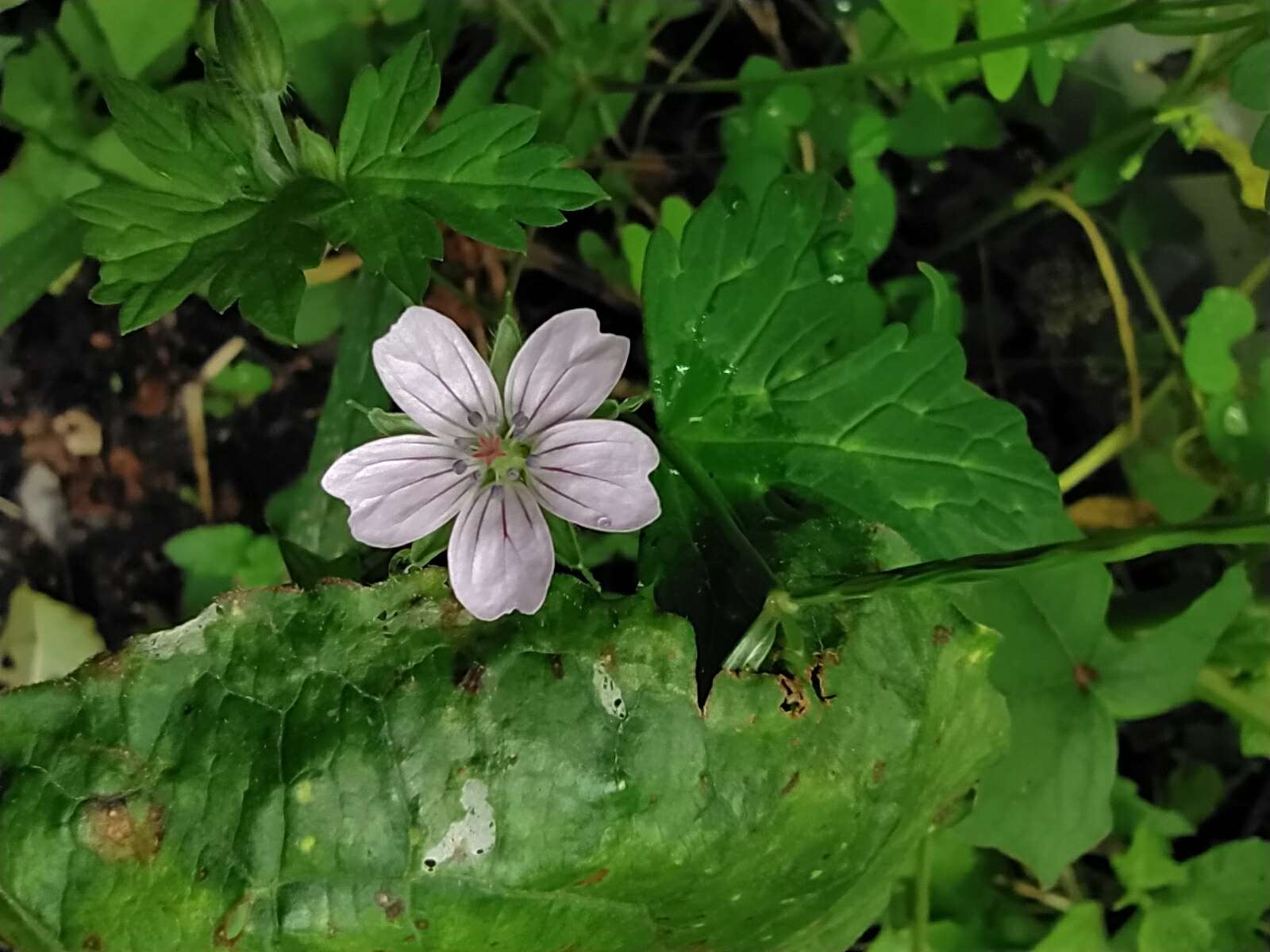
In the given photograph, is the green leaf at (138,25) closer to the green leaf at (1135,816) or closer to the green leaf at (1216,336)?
the green leaf at (1216,336)

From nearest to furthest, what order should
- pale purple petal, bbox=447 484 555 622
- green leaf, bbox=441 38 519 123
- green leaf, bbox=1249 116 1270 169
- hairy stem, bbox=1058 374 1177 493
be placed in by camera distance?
1. pale purple petal, bbox=447 484 555 622
2. green leaf, bbox=1249 116 1270 169
3. green leaf, bbox=441 38 519 123
4. hairy stem, bbox=1058 374 1177 493

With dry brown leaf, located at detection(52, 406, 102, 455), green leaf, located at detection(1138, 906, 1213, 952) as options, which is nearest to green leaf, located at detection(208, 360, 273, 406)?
dry brown leaf, located at detection(52, 406, 102, 455)

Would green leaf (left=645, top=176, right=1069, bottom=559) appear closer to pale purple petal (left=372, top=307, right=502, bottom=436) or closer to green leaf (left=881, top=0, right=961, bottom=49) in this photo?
pale purple petal (left=372, top=307, right=502, bottom=436)

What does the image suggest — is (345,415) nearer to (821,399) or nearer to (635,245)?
(635,245)

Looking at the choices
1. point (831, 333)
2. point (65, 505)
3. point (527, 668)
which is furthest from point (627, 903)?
point (65, 505)

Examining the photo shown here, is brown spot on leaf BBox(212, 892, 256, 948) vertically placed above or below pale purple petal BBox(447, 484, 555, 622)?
below

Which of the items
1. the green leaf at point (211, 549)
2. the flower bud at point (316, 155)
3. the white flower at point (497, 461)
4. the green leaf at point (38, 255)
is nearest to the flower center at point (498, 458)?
the white flower at point (497, 461)

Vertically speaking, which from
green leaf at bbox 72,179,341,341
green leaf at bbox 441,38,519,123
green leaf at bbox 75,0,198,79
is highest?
green leaf at bbox 75,0,198,79

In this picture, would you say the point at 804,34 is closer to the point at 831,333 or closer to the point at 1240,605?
the point at 831,333
